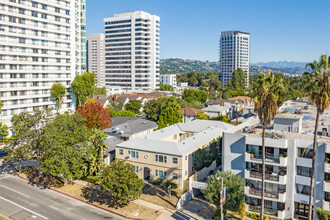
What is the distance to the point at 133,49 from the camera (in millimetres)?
181125

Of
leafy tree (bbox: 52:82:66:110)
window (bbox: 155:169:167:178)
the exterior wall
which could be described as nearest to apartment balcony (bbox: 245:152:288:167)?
the exterior wall

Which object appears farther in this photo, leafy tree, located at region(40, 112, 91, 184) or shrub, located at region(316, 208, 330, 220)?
leafy tree, located at region(40, 112, 91, 184)

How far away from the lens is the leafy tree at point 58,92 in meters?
89.3

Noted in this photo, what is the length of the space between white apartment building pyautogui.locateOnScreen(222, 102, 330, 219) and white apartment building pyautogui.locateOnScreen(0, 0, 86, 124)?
65.3 meters

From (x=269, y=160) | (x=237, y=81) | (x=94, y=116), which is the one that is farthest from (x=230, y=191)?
(x=237, y=81)

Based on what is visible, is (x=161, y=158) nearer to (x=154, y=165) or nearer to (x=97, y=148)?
(x=154, y=165)

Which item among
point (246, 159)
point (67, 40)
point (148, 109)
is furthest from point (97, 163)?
point (67, 40)

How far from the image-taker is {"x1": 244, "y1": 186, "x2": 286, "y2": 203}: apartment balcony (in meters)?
37.2

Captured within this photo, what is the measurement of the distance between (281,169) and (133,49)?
15378 cm

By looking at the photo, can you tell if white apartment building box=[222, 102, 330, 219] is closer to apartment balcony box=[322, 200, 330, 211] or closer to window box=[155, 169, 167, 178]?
apartment balcony box=[322, 200, 330, 211]

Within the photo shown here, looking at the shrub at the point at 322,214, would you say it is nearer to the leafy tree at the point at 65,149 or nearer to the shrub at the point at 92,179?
the shrub at the point at 92,179

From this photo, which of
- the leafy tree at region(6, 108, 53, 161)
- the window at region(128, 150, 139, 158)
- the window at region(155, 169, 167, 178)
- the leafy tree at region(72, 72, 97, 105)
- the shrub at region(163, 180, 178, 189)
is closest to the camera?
the shrub at region(163, 180, 178, 189)

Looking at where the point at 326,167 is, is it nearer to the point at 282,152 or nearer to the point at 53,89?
the point at 282,152

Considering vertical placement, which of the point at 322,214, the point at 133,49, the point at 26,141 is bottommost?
the point at 322,214
